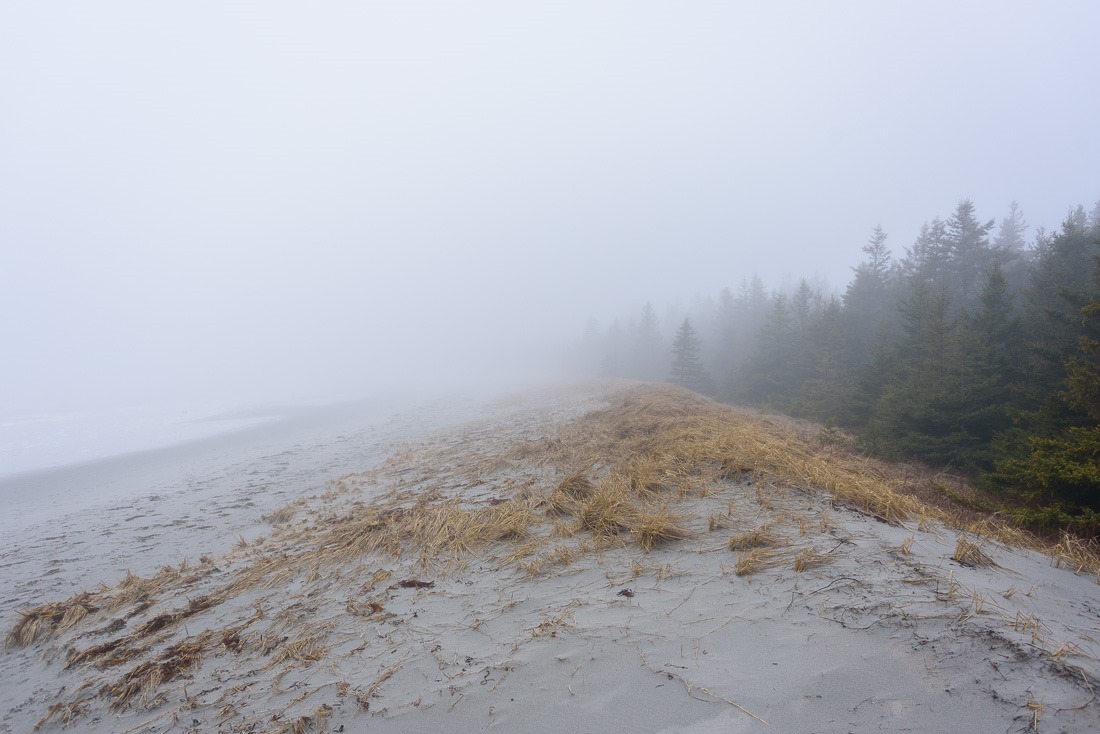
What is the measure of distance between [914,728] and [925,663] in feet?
1.53

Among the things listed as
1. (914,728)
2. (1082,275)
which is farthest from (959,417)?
(914,728)

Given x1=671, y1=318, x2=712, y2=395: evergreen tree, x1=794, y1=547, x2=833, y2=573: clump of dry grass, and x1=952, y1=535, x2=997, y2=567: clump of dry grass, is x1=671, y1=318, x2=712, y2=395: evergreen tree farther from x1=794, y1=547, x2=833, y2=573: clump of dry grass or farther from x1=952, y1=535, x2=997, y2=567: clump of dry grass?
x1=794, y1=547, x2=833, y2=573: clump of dry grass

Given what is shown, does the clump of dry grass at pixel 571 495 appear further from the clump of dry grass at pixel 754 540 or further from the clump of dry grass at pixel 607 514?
the clump of dry grass at pixel 754 540

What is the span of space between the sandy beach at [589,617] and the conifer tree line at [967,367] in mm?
2615

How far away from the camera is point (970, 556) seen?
3533 mm

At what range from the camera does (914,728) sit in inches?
86.4

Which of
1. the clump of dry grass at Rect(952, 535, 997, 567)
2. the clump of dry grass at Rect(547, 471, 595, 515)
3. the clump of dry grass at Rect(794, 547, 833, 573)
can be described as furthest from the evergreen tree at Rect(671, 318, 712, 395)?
the clump of dry grass at Rect(794, 547, 833, 573)

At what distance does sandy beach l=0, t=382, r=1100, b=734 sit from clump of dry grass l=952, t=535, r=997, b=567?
0.03 metres

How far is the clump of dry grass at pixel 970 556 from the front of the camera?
11.5 ft

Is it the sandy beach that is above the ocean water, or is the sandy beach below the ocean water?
below

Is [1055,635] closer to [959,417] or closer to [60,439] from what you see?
[959,417]

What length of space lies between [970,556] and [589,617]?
3.13 metres

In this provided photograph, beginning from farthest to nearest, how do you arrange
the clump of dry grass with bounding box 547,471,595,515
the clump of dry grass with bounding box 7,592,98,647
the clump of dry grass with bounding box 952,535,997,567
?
the clump of dry grass with bounding box 547,471,595,515 < the clump of dry grass with bounding box 7,592,98,647 < the clump of dry grass with bounding box 952,535,997,567

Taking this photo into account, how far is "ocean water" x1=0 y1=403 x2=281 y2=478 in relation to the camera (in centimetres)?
1802
